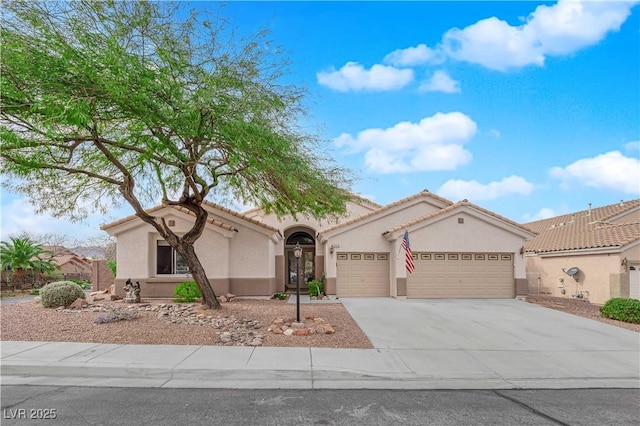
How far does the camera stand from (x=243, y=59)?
9.83 metres

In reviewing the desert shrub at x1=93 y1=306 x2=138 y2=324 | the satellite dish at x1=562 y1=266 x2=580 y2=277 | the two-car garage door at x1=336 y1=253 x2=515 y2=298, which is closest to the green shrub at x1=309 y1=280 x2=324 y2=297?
the two-car garage door at x1=336 y1=253 x2=515 y2=298

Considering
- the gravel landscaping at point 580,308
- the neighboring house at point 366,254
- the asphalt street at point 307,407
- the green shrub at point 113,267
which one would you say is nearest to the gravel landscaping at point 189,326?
the gravel landscaping at point 580,308

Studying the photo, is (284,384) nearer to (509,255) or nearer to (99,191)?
(99,191)

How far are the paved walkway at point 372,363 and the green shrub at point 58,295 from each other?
187 inches

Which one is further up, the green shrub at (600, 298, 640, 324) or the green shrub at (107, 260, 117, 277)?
the green shrub at (107, 260, 117, 277)

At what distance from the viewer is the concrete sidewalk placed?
21.7ft

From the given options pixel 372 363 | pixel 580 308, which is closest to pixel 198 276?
pixel 372 363

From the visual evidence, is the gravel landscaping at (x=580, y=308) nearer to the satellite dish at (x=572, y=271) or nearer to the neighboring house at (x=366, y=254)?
the satellite dish at (x=572, y=271)

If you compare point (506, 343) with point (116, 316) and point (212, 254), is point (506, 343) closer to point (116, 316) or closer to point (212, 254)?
point (116, 316)

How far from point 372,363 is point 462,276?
1207 centimetres

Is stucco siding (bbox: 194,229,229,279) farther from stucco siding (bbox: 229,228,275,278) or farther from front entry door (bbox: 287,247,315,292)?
front entry door (bbox: 287,247,315,292)

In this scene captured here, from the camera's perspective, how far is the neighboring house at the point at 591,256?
56.1 feet

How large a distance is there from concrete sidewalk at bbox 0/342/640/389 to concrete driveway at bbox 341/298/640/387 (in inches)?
1.8

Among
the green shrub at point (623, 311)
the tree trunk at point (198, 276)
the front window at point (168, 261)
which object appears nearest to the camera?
the tree trunk at point (198, 276)
